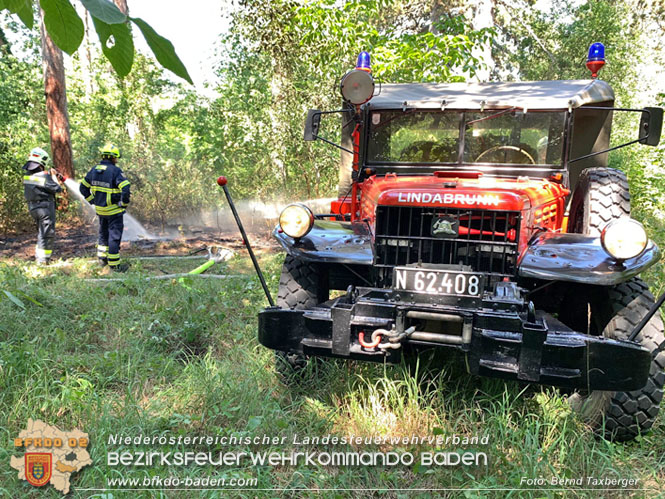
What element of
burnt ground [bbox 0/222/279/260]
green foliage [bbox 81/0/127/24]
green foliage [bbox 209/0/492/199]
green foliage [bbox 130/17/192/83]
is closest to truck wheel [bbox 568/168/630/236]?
green foliage [bbox 130/17/192/83]

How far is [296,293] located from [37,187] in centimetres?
592

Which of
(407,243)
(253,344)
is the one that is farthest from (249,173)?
(407,243)

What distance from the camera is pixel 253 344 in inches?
163

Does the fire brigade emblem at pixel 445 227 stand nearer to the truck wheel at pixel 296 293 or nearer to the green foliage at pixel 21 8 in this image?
the truck wheel at pixel 296 293

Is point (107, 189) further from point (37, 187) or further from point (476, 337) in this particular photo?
point (476, 337)

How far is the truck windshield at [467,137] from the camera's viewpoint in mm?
4070

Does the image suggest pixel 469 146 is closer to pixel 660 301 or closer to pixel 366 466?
pixel 660 301

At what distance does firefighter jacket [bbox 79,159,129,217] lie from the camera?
6.97 metres

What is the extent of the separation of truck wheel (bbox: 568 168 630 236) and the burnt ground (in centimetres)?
571

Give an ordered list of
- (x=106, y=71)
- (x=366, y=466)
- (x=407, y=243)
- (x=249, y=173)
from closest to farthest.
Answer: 1. (x=366, y=466)
2. (x=407, y=243)
3. (x=249, y=173)
4. (x=106, y=71)

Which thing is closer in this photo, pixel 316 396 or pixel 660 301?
pixel 660 301

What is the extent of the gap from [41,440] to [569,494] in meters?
2.86

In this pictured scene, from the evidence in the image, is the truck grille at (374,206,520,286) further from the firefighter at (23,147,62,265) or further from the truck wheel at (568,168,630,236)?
the firefighter at (23,147,62,265)

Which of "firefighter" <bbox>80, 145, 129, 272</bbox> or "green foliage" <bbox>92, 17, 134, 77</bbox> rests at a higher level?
"green foliage" <bbox>92, 17, 134, 77</bbox>
